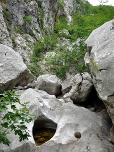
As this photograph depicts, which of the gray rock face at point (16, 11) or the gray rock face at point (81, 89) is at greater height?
the gray rock face at point (16, 11)

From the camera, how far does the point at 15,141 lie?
3.27 m

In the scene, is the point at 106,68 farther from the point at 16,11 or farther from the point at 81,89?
the point at 16,11

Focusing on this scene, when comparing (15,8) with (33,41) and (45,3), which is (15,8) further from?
(45,3)

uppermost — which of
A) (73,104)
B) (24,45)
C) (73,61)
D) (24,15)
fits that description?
(24,15)

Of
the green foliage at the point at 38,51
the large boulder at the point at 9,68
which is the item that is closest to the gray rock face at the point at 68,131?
the large boulder at the point at 9,68

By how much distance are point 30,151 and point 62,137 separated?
3.16 ft

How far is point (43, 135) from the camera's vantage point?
4277mm

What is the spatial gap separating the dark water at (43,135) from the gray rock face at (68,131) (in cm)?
41

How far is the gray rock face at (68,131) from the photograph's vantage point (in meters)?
3.19

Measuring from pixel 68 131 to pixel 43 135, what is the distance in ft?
Answer: 3.52

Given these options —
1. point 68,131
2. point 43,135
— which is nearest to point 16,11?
point 43,135

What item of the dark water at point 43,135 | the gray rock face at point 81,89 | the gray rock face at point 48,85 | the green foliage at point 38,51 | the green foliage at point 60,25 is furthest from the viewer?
the green foliage at point 60,25

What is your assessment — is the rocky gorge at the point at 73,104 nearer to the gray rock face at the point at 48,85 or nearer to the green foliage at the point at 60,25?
the gray rock face at the point at 48,85

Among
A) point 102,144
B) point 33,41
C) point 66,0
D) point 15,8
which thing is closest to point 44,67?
point 33,41
